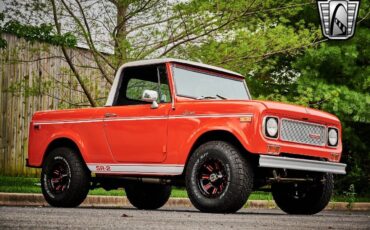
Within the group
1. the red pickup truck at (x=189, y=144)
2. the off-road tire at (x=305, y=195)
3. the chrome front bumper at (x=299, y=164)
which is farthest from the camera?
the off-road tire at (x=305, y=195)

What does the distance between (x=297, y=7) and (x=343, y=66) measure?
12.8ft

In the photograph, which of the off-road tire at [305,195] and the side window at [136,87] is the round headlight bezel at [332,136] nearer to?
the off-road tire at [305,195]

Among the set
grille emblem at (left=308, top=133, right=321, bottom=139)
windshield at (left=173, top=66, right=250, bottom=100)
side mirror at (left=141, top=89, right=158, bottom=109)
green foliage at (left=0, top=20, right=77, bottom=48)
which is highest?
green foliage at (left=0, top=20, right=77, bottom=48)

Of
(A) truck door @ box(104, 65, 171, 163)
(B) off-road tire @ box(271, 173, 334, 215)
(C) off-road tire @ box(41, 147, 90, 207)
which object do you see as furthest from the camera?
(C) off-road tire @ box(41, 147, 90, 207)

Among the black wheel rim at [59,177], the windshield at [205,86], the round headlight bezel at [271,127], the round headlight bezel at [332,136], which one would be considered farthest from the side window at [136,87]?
the round headlight bezel at [332,136]

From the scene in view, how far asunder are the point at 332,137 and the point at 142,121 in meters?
2.50

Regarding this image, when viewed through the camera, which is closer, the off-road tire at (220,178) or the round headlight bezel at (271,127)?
the off-road tire at (220,178)

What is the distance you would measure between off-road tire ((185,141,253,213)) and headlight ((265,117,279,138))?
42 centimetres

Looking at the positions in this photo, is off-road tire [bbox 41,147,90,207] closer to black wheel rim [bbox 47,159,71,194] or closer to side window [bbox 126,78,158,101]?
black wheel rim [bbox 47,159,71,194]

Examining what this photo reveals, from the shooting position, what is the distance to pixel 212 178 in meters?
8.81

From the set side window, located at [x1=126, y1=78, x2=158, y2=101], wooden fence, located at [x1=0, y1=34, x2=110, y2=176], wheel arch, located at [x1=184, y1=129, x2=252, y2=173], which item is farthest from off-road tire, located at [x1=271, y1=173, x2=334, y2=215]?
wooden fence, located at [x1=0, y1=34, x2=110, y2=176]

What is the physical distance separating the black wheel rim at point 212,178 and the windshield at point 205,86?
1.23 meters

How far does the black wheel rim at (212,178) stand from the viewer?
8711 millimetres

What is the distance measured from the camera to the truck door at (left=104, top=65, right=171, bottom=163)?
31.1 ft
